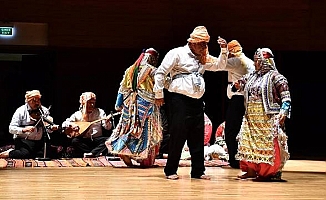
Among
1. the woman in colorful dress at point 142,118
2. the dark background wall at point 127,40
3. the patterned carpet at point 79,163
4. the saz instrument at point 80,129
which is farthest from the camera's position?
the dark background wall at point 127,40

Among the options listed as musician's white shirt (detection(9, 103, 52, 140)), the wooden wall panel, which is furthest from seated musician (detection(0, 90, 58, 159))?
the wooden wall panel

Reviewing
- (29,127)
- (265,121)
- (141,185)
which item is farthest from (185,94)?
(29,127)

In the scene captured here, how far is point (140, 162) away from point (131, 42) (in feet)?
9.59

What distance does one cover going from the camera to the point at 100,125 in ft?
25.3

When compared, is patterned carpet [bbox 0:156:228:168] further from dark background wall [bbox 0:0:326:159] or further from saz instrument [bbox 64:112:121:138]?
dark background wall [bbox 0:0:326:159]

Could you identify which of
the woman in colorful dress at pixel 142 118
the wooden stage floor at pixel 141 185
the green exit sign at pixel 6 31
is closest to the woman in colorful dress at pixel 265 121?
the wooden stage floor at pixel 141 185

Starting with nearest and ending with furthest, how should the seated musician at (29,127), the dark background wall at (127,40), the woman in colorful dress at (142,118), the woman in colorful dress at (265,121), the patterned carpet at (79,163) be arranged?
the woman in colorful dress at (265,121) < the woman in colorful dress at (142,118) < the patterned carpet at (79,163) < the seated musician at (29,127) < the dark background wall at (127,40)

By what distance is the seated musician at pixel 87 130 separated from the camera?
7594mm

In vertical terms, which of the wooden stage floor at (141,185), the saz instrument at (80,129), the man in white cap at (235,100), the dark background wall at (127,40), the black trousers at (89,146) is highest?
the dark background wall at (127,40)

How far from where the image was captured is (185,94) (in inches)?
200

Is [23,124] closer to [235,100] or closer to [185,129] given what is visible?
[235,100]

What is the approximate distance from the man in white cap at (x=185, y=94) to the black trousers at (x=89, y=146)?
2541mm

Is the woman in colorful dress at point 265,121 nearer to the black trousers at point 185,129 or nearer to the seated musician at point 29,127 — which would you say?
the black trousers at point 185,129

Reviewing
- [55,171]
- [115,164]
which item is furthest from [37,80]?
[55,171]
